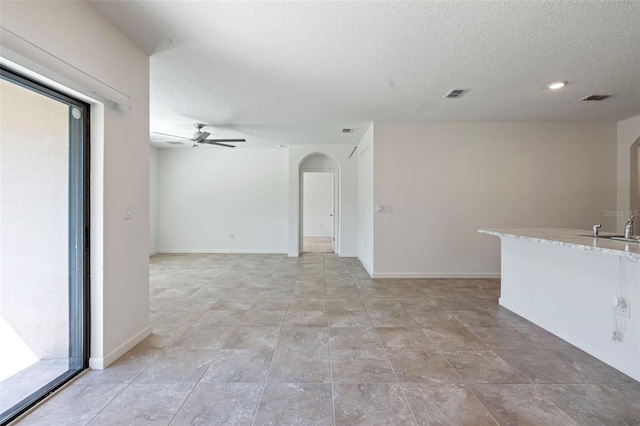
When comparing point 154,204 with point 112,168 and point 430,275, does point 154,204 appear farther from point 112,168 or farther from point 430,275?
point 430,275

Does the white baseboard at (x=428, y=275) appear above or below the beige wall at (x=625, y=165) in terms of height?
below

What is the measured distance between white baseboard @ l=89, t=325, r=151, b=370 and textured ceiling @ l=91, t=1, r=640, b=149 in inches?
99.4

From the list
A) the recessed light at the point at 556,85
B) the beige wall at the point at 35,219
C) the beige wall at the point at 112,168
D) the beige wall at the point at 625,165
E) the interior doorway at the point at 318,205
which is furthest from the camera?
the interior doorway at the point at 318,205

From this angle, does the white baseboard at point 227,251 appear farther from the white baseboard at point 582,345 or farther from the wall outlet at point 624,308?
the wall outlet at point 624,308

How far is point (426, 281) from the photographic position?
448 centimetres

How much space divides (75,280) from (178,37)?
2.07 m

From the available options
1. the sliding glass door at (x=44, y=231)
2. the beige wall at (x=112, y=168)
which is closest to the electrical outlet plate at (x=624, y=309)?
the beige wall at (x=112, y=168)

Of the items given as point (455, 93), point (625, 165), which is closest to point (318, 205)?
point (455, 93)

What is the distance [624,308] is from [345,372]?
213 centimetres

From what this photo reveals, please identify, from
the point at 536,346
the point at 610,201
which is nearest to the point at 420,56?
the point at 536,346

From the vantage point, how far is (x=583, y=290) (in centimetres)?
238

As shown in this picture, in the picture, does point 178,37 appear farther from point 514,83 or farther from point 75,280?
point 514,83

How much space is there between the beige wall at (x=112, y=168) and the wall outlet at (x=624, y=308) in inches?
152

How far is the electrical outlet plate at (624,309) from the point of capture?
202 cm
